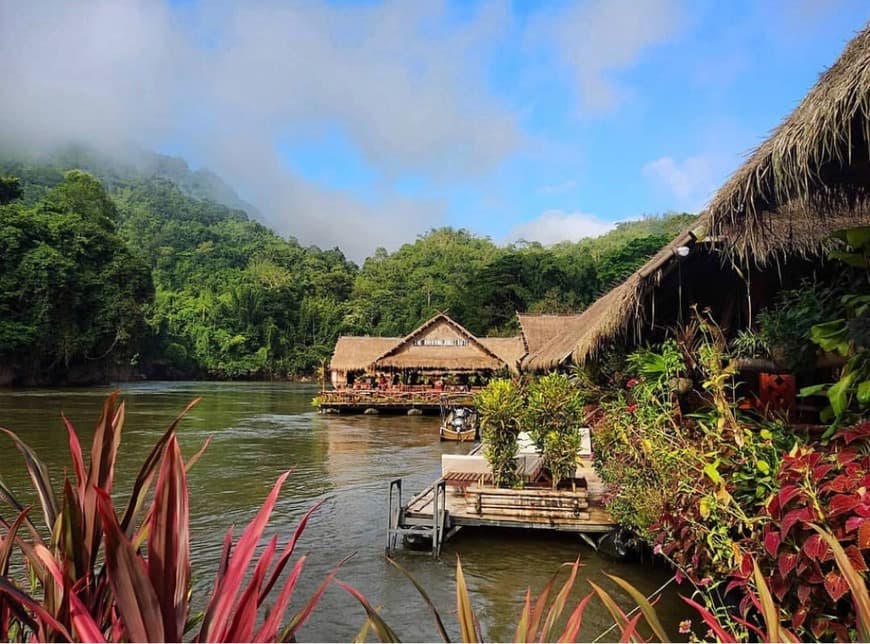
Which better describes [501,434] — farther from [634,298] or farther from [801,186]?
[801,186]

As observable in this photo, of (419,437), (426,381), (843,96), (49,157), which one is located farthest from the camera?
(49,157)

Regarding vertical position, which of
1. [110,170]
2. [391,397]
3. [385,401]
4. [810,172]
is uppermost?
[110,170]

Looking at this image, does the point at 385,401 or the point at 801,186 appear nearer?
the point at 801,186

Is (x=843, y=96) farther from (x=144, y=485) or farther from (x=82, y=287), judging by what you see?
(x=82, y=287)

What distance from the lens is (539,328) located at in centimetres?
2234

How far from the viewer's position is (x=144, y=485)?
1387 millimetres

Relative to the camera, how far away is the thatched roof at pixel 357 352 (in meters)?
27.1

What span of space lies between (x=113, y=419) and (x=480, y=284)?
134 ft

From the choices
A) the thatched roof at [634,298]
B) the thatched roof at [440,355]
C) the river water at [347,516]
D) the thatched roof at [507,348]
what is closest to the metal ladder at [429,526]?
the river water at [347,516]

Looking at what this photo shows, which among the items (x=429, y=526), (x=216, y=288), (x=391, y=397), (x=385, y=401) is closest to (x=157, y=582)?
(x=429, y=526)

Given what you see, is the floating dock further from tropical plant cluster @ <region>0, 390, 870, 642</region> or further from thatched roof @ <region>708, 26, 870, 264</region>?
tropical plant cluster @ <region>0, 390, 870, 642</region>

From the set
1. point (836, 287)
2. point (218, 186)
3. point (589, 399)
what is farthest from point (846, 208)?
point (218, 186)

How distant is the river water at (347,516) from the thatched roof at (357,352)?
639cm

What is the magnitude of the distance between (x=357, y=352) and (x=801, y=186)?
25.2m
